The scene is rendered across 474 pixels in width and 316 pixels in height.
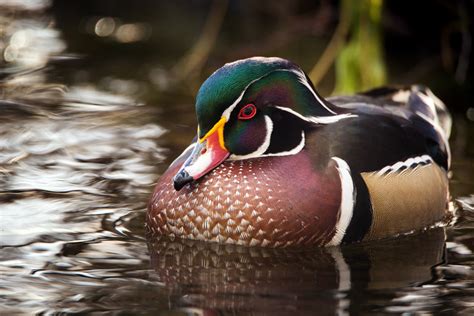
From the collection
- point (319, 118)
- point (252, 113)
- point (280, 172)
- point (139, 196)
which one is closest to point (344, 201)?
point (280, 172)

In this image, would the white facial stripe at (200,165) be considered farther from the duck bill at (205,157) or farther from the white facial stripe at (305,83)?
the white facial stripe at (305,83)

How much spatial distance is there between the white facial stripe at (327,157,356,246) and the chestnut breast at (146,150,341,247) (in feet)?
0.08

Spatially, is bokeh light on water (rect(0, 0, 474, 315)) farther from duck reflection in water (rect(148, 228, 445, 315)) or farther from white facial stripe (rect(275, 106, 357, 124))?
white facial stripe (rect(275, 106, 357, 124))

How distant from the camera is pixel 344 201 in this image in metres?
5.03

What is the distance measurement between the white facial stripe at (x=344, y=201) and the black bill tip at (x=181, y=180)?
667 millimetres

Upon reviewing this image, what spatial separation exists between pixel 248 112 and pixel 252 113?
2 centimetres

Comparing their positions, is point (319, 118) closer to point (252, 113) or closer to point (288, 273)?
point (252, 113)

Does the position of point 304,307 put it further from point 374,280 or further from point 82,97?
point 82,97

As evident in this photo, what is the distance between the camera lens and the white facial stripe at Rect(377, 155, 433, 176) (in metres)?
5.23

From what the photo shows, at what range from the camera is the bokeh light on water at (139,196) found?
439 centimetres

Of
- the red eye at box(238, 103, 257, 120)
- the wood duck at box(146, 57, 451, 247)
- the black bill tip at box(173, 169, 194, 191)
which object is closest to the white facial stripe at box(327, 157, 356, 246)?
the wood duck at box(146, 57, 451, 247)

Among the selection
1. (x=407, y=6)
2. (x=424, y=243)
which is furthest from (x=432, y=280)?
(x=407, y=6)

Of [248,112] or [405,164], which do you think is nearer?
[248,112]

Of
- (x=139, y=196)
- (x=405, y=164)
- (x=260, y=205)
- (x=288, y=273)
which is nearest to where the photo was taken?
(x=288, y=273)
